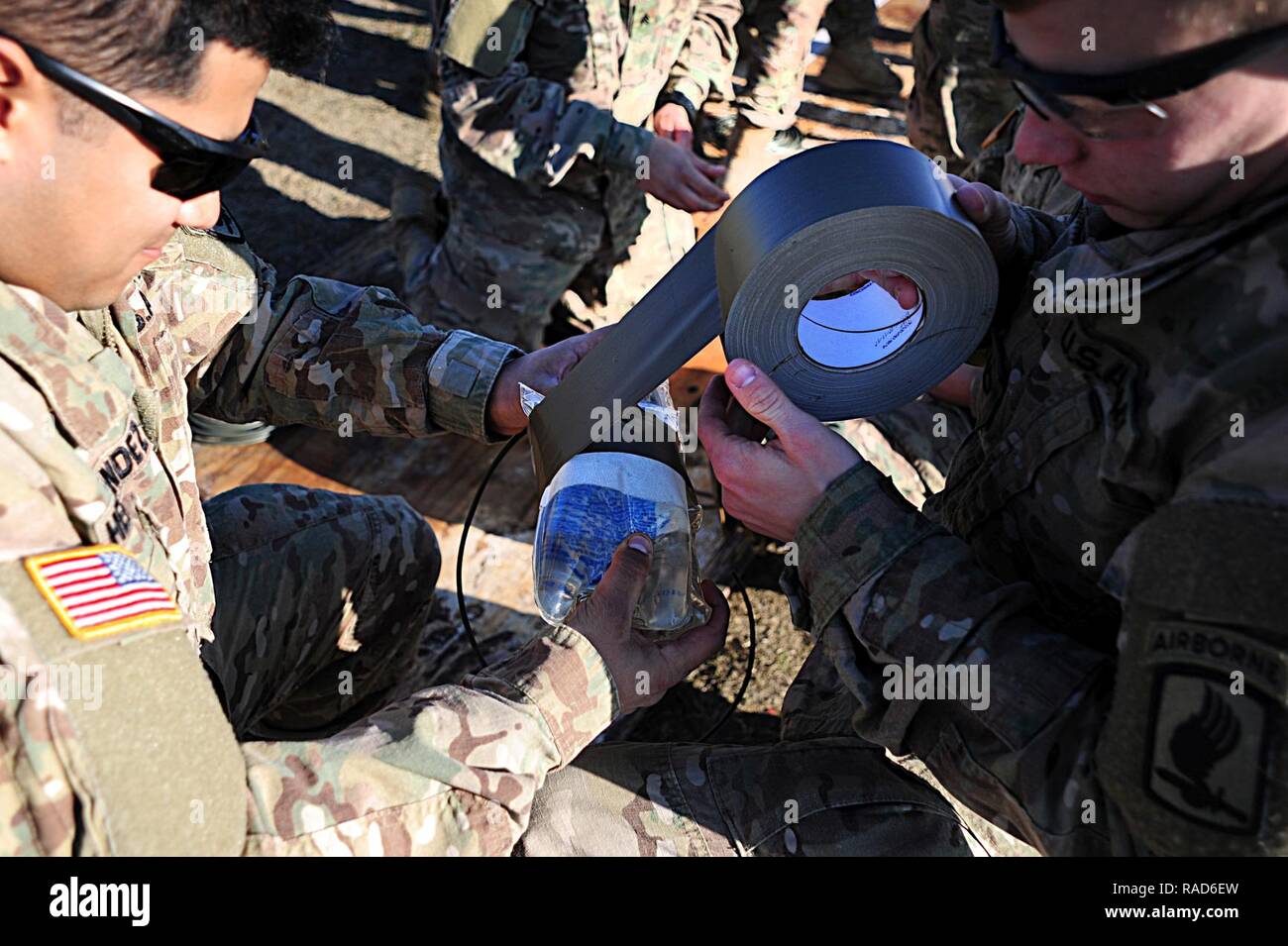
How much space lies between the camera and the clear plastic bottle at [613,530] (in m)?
1.94

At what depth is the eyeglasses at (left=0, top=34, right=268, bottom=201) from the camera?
56.4 inches

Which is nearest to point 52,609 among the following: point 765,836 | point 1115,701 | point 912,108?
point 765,836

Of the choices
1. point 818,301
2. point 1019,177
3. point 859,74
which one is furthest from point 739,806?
point 859,74

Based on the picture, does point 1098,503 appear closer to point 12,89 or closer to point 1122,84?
point 1122,84

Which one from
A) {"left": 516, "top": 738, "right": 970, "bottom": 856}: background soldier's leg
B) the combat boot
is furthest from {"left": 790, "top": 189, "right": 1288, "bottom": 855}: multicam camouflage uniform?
the combat boot

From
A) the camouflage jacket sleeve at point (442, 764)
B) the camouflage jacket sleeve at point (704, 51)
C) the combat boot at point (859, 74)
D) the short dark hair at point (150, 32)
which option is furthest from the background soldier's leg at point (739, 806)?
the combat boot at point (859, 74)

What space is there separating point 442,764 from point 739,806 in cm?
63

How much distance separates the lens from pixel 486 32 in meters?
3.74

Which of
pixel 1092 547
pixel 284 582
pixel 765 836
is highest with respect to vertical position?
pixel 1092 547

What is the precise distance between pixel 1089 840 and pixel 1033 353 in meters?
0.86

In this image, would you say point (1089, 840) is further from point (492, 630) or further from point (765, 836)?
point (492, 630)

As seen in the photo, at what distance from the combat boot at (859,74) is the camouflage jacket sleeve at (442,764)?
5914 mm

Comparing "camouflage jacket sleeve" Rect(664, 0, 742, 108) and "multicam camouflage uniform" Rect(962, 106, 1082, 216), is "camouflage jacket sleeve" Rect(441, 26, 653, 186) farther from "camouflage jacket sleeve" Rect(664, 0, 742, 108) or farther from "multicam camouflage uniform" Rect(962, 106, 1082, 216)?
"multicam camouflage uniform" Rect(962, 106, 1082, 216)

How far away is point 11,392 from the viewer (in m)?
1.52
